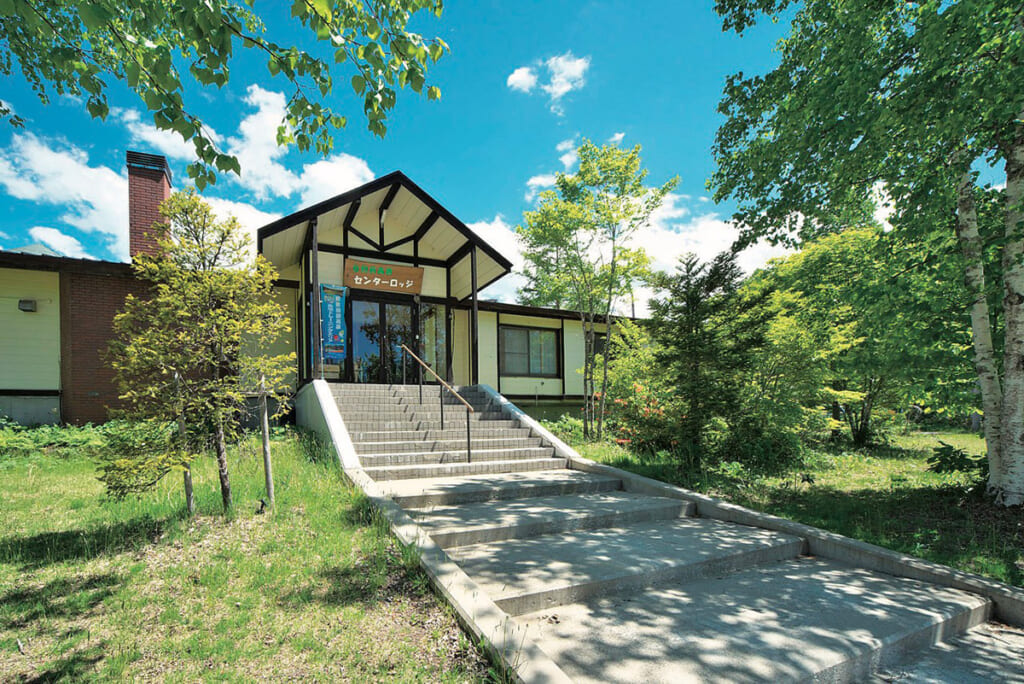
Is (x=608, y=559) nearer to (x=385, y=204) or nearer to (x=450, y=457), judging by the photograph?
(x=450, y=457)

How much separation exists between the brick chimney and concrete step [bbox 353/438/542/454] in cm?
830

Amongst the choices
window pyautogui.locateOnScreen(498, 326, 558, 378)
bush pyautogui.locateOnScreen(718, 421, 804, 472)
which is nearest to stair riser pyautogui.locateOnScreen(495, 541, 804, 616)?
bush pyautogui.locateOnScreen(718, 421, 804, 472)

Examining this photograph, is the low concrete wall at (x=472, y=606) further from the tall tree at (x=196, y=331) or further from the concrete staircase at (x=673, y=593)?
the tall tree at (x=196, y=331)

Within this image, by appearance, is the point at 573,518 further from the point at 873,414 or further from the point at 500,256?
the point at 873,414

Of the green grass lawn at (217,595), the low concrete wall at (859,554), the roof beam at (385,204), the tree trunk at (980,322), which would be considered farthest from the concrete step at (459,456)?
the roof beam at (385,204)

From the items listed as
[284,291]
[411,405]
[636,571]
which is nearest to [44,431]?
[284,291]

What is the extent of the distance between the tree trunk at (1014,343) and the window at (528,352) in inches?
457

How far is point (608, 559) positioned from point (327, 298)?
9.30 m

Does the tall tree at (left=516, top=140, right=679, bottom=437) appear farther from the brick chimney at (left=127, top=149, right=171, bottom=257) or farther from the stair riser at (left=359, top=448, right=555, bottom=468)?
the brick chimney at (left=127, top=149, right=171, bottom=257)

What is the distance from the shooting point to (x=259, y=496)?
499cm

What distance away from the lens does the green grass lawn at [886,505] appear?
445 cm

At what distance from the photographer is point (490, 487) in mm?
5730

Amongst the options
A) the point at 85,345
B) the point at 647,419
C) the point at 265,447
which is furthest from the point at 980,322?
the point at 85,345

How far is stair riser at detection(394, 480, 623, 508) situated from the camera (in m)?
5.20
